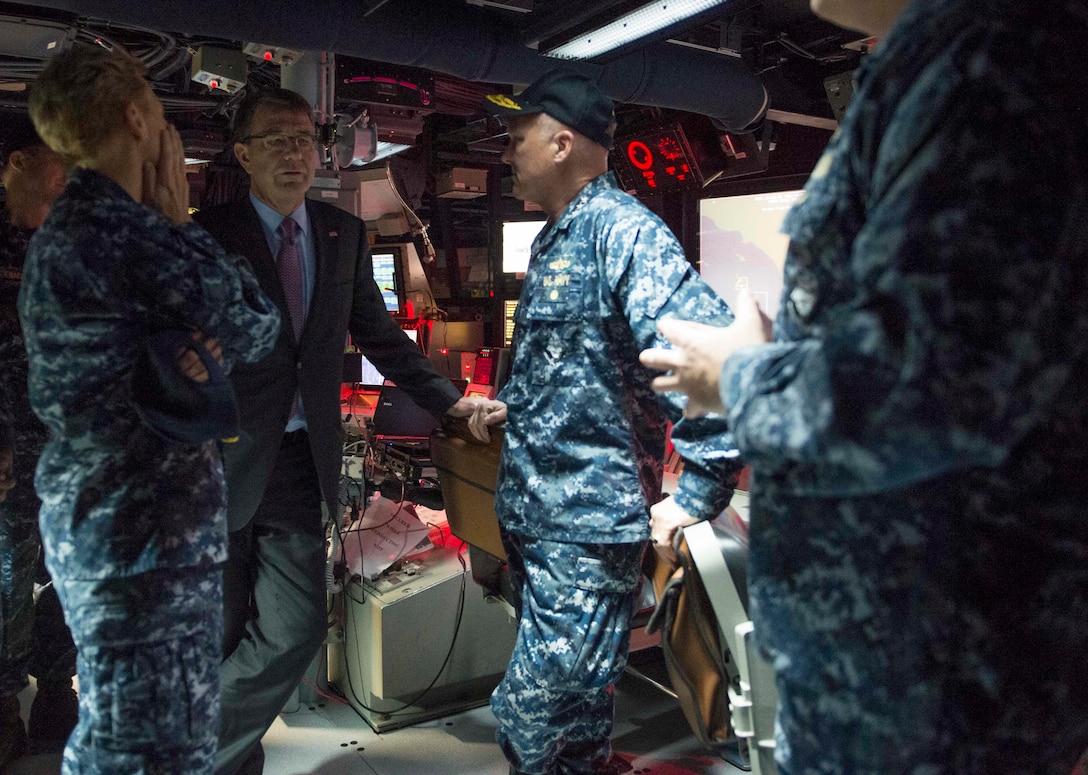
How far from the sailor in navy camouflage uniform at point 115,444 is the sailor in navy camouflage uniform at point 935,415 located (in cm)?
105

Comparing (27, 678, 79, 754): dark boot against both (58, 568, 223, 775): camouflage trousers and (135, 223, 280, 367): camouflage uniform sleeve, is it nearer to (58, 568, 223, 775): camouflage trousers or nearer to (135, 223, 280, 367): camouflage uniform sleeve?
(58, 568, 223, 775): camouflage trousers

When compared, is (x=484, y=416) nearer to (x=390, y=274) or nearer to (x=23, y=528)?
(x=23, y=528)

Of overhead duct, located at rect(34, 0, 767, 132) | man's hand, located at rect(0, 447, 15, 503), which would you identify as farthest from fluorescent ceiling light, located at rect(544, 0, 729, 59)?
man's hand, located at rect(0, 447, 15, 503)

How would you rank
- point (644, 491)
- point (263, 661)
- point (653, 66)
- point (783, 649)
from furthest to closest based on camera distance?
point (653, 66) < point (263, 661) < point (644, 491) < point (783, 649)

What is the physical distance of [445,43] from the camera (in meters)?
3.93

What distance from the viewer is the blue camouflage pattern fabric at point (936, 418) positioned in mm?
724

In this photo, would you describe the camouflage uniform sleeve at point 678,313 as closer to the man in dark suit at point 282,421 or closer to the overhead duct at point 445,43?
the man in dark suit at point 282,421

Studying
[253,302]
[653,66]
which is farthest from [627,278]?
[653,66]

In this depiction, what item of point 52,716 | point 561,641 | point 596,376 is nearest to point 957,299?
point 596,376

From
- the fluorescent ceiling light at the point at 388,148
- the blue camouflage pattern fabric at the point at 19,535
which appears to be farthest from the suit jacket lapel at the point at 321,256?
the fluorescent ceiling light at the point at 388,148

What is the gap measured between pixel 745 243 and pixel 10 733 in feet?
16.5

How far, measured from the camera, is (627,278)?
6.07 feet

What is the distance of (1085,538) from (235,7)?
342cm

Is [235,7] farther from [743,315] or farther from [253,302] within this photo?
[743,315]
